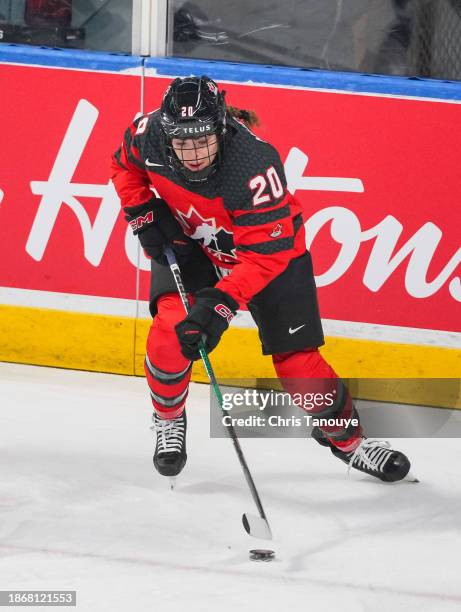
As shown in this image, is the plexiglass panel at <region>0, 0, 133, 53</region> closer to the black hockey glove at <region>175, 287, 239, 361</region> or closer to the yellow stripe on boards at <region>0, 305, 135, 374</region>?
the yellow stripe on boards at <region>0, 305, 135, 374</region>

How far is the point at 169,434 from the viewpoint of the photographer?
11.2 feet

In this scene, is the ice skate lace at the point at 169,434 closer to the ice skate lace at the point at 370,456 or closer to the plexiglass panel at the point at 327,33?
the ice skate lace at the point at 370,456

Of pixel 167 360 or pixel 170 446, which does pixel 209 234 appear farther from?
pixel 170 446

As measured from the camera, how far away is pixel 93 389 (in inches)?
168

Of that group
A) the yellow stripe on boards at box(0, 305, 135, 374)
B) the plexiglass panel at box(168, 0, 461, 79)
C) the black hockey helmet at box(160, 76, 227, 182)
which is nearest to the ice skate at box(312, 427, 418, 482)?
the black hockey helmet at box(160, 76, 227, 182)

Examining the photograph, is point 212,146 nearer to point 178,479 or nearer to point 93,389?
point 178,479

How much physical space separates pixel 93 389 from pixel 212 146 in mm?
1556

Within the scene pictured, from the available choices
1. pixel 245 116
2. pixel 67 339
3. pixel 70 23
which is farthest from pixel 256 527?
pixel 70 23

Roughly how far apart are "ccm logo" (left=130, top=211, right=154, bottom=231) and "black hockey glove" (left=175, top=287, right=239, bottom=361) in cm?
40

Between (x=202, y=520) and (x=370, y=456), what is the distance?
0.62 meters

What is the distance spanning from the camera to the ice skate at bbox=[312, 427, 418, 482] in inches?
136

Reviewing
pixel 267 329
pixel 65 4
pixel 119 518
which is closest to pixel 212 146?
pixel 267 329

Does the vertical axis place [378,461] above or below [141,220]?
below

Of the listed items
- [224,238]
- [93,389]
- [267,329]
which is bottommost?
[93,389]
